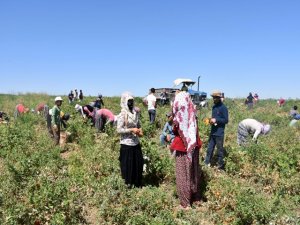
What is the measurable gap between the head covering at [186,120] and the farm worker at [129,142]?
77 cm

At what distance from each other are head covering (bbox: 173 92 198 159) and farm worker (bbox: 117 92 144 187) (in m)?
0.77

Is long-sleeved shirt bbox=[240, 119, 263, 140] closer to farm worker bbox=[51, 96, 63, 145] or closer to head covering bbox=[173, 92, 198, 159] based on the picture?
head covering bbox=[173, 92, 198, 159]

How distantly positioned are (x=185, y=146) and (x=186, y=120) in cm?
39

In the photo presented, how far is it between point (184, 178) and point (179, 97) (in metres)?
1.22

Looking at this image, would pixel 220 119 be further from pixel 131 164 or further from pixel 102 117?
pixel 102 117

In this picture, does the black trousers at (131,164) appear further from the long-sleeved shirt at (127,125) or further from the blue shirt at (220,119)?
the blue shirt at (220,119)

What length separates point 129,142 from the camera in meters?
6.31

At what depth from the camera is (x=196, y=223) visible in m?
5.10

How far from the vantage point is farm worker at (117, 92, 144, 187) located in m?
6.22

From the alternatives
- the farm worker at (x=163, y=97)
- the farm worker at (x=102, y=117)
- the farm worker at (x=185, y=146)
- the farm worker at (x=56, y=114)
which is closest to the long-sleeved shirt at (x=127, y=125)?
the farm worker at (x=185, y=146)

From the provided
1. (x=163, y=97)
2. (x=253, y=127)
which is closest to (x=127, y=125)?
(x=253, y=127)

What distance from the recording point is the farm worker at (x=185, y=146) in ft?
18.7

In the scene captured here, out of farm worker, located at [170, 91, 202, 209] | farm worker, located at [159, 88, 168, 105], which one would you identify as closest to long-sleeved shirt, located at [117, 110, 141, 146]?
farm worker, located at [170, 91, 202, 209]

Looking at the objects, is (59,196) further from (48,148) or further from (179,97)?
(48,148)
